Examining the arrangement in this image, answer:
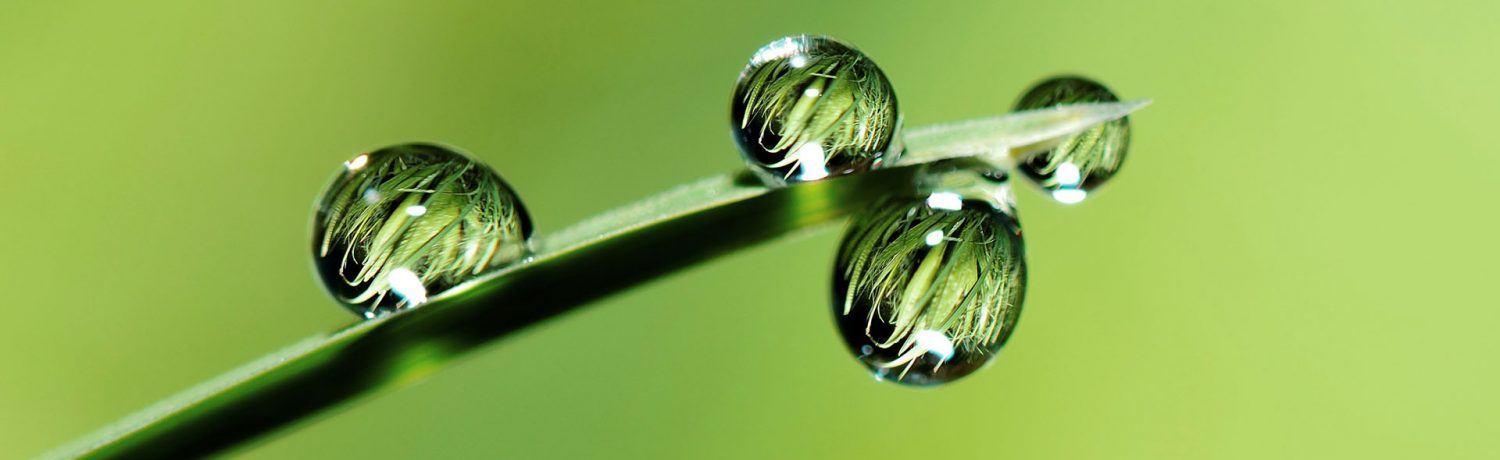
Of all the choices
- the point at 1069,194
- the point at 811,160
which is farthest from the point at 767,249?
the point at 811,160

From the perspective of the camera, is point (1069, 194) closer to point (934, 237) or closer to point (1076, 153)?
point (1076, 153)

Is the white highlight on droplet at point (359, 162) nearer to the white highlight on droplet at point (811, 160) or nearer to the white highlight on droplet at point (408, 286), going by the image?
the white highlight on droplet at point (408, 286)

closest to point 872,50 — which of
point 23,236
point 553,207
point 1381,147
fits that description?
point 553,207

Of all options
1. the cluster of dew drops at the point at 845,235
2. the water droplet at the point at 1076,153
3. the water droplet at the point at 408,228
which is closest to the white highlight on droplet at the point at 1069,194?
the water droplet at the point at 1076,153

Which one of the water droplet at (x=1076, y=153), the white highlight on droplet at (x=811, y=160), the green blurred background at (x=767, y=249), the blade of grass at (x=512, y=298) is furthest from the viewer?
the green blurred background at (x=767, y=249)

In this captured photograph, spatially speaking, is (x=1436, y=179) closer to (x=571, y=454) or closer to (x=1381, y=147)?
(x=1381, y=147)
